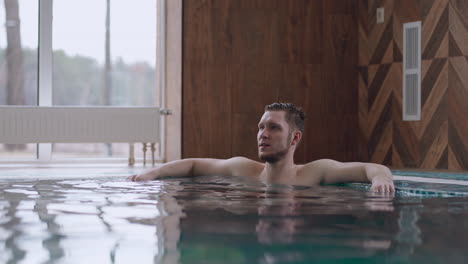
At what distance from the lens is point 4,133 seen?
6.88 meters

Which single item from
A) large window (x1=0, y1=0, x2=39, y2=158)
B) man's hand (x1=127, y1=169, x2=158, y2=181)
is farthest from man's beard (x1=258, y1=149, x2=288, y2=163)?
large window (x1=0, y1=0, x2=39, y2=158)

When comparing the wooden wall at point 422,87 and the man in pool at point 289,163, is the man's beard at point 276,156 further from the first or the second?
the wooden wall at point 422,87

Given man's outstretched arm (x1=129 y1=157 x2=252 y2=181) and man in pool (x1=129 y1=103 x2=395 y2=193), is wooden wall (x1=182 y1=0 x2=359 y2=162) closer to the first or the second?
man's outstretched arm (x1=129 y1=157 x2=252 y2=181)

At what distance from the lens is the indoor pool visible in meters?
1.74

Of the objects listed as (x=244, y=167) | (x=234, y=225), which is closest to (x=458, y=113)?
(x=244, y=167)

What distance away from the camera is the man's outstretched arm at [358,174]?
3395 millimetres

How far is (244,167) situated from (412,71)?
3.28 metres

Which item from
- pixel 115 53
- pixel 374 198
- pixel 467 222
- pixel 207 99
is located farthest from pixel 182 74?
pixel 467 222

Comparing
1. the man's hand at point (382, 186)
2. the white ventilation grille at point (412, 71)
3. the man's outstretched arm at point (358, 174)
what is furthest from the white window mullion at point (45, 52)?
the man's hand at point (382, 186)

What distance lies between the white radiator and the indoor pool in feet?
10.9

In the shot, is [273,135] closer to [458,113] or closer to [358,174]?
[358,174]

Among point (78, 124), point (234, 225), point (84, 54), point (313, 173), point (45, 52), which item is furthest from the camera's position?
point (84, 54)

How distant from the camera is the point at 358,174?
3.74 m

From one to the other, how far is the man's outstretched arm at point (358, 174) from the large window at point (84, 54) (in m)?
4.24
